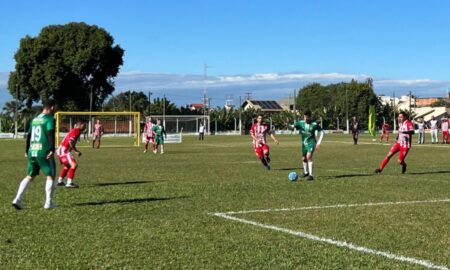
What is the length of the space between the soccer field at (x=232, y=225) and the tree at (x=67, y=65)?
184 ft

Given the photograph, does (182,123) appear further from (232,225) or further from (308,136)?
(232,225)

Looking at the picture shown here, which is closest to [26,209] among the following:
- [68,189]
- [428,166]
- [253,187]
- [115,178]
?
[68,189]

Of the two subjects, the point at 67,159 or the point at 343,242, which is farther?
the point at 67,159

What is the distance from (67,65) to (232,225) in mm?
64892

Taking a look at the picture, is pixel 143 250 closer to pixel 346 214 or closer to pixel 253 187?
pixel 346 214

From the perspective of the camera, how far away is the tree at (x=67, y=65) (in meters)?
70.4

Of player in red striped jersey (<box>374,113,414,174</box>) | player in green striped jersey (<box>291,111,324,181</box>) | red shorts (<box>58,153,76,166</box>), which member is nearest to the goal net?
player in red striped jersey (<box>374,113,414,174</box>)

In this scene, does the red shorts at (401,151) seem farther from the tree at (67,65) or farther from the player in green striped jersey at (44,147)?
the tree at (67,65)

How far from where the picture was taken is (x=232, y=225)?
9.22m

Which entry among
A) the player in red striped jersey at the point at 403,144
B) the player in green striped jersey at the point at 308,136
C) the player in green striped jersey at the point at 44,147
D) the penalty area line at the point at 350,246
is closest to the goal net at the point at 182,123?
the player in red striped jersey at the point at 403,144

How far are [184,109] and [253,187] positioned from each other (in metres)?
108

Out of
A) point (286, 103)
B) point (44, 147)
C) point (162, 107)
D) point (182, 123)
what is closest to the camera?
point (44, 147)

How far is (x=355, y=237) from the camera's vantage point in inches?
324

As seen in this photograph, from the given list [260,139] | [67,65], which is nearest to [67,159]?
[260,139]
